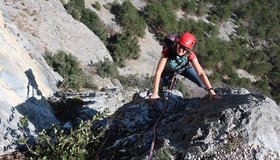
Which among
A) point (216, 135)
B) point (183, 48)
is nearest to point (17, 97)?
point (183, 48)

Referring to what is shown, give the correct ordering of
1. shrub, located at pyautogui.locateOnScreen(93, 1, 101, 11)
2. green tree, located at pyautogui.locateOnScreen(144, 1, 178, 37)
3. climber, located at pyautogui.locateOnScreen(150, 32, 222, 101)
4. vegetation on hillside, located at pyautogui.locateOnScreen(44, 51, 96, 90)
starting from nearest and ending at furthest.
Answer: climber, located at pyautogui.locateOnScreen(150, 32, 222, 101) → vegetation on hillside, located at pyautogui.locateOnScreen(44, 51, 96, 90) → shrub, located at pyautogui.locateOnScreen(93, 1, 101, 11) → green tree, located at pyautogui.locateOnScreen(144, 1, 178, 37)

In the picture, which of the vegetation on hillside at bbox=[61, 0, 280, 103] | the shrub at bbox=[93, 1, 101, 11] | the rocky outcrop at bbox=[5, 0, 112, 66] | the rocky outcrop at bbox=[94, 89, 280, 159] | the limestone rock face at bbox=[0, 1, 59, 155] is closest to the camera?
the rocky outcrop at bbox=[94, 89, 280, 159]

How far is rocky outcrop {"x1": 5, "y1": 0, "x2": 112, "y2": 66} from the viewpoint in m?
16.1

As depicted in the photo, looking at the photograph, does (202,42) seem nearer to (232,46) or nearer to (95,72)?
(232,46)

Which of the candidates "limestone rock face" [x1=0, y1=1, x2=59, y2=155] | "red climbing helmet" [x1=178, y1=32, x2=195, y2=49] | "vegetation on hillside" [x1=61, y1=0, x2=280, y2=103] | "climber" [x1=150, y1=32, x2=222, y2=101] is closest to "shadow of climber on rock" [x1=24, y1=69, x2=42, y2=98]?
"limestone rock face" [x1=0, y1=1, x2=59, y2=155]

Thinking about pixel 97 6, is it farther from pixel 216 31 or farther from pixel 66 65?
pixel 216 31

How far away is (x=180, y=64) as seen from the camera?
6422 millimetres

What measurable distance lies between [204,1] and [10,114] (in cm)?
3137

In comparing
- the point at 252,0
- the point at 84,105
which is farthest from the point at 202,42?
the point at 84,105

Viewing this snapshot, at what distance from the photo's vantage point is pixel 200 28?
3027cm

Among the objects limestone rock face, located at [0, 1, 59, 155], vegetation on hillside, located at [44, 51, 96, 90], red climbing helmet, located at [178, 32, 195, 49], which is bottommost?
red climbing helmet, located at [178, 32, 195, 49]

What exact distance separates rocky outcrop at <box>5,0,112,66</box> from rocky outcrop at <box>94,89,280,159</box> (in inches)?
438

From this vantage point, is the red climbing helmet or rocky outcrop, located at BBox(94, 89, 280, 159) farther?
the red climbing helmet

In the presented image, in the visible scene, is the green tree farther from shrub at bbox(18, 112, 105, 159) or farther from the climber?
shrub at bbox(18, 112, 105, 159)
